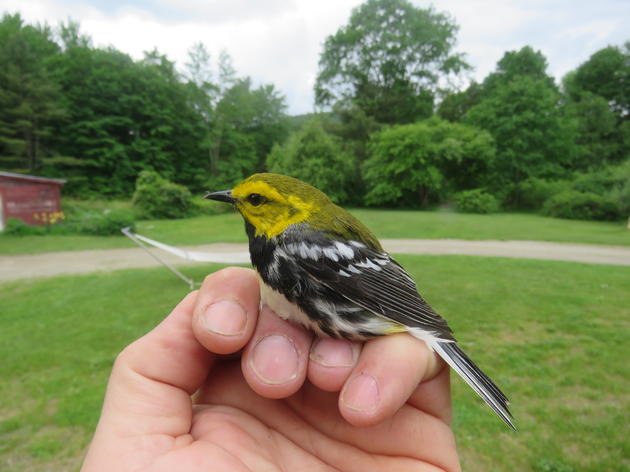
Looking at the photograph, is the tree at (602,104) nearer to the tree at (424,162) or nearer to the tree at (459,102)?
the tree at (459,102)

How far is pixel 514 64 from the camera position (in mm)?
33438

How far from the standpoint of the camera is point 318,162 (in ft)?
67.9

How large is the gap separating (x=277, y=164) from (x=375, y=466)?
22.0 meters

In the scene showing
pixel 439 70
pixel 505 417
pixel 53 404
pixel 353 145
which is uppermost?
pixel 439 70

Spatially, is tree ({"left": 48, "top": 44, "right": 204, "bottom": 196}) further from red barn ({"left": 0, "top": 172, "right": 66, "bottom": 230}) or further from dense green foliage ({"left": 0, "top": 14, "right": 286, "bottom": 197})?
red barn ({"left": 0, "top": 172, "right": 66, "bottom": 230})

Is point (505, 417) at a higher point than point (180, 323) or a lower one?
lower

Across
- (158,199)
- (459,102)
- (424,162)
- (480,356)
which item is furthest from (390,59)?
(480,356)

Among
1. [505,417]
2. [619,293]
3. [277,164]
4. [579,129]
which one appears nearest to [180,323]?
[505,417]

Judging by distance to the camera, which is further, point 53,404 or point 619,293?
point 619,293

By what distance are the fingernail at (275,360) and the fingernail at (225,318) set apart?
0.10 m

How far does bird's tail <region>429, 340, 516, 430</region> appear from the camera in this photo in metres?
1.21

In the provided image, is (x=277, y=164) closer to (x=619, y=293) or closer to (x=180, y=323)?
(x=619, y=293)

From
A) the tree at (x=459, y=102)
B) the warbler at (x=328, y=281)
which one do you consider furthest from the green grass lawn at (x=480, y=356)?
the tree at (x=459, y=102)

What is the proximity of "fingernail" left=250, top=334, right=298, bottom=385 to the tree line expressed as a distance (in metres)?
19.0
